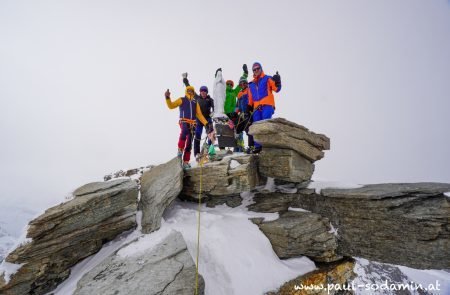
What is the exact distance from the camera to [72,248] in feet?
20.6

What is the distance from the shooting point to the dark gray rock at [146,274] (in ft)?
16.1

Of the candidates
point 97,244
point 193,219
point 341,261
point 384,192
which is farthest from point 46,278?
point 384,192

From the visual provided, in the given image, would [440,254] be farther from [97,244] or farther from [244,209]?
[97,244]

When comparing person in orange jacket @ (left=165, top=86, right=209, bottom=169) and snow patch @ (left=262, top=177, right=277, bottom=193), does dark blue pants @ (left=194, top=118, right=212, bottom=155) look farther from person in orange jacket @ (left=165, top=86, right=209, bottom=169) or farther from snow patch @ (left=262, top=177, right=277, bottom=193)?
snow patch @ (left=262, top=177, right=277, bottom=193)

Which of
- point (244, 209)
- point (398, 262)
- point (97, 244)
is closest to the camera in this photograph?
point (97, 244)

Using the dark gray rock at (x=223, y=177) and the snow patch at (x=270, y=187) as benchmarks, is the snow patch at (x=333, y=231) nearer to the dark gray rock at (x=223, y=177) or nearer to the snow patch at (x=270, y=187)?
the snow patch at (x=270, y=187)

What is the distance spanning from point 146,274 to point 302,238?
604 cm

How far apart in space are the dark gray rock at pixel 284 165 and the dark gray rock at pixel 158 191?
156 inches

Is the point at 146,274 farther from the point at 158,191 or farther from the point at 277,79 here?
the point at 277,79

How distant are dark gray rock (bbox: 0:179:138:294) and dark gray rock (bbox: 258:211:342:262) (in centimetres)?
556

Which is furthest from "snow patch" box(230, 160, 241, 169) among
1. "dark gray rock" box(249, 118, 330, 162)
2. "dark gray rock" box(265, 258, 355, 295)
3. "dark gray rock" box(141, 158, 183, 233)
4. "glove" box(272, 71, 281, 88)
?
"dark gray rock" box(265, 258, 355, 295)

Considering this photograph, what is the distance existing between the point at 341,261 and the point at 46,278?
10675 mm

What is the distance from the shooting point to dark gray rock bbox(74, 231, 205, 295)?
16.1ft

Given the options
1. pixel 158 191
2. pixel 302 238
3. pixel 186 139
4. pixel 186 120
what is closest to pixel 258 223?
pixel 302 238
